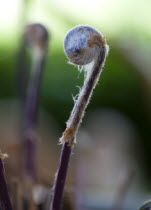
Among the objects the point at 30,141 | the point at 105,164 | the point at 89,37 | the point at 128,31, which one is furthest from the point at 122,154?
the point at 89,37

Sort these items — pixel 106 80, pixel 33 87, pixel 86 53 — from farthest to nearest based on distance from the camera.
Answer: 1. pixel 106 80
2. pixel 33 87
3. pixel 86 53

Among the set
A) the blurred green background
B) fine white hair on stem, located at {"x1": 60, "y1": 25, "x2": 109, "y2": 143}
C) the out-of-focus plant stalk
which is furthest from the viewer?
the blurred green background

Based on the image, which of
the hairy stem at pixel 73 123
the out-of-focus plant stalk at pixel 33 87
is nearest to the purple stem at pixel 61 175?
the hairy stem at pixel 73 123

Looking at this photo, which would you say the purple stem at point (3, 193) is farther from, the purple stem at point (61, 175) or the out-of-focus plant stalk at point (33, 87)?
the out-of-focus plant stalk at point (33, 87)

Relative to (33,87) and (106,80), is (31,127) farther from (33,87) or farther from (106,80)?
(106,80)

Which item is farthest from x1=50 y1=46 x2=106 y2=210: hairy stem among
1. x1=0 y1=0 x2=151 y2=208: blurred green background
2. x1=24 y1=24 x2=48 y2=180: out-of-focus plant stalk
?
x1=0 y1=0 x2=151 y2=208: blurred green background

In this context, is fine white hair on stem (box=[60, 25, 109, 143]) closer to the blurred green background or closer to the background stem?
the background stem

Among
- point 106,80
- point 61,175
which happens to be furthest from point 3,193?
point 106,80
